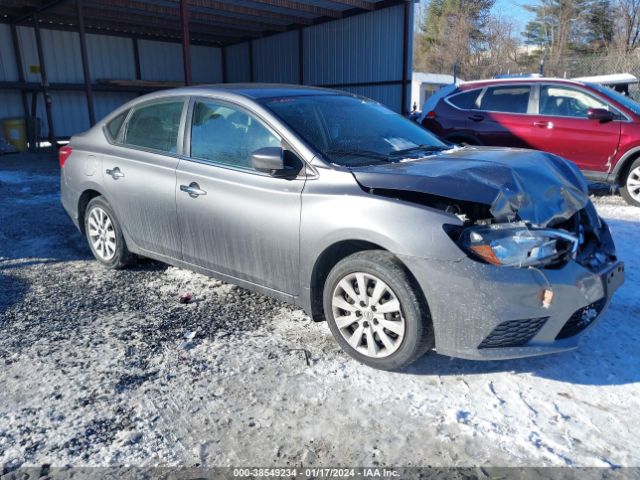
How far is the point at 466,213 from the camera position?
294 centimetres

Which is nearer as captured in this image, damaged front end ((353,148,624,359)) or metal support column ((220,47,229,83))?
damaged front end ((353,148,624,359))

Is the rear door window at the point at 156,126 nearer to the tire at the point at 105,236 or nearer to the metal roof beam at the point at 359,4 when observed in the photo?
the tire at the point at 105,236

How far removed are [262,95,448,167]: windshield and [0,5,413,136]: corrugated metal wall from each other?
1198cm

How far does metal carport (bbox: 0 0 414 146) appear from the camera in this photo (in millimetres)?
15008

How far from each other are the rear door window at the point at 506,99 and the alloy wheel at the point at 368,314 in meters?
5.97

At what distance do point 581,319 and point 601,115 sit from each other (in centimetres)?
525

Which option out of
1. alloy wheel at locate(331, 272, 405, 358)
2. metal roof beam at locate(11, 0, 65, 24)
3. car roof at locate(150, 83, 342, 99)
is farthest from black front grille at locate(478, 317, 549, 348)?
metal roof beam at locate(11, 0, 65, 24)

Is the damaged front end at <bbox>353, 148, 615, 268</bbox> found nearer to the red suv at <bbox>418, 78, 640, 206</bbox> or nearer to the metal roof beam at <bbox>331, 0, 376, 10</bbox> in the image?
the red suv at <bbox>418, 78, 640, 206</bbox>

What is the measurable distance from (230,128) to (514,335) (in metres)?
2.38

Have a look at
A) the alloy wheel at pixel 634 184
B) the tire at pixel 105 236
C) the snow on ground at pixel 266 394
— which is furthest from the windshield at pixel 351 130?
the alloy wheel at pixel 634 184

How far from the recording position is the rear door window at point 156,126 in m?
4.09

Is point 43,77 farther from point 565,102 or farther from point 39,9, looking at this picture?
point 565,102

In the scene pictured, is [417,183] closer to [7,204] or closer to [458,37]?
[7,204]

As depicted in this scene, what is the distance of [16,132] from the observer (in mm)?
16312
